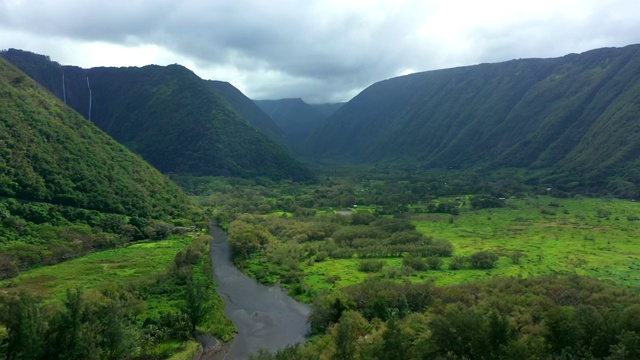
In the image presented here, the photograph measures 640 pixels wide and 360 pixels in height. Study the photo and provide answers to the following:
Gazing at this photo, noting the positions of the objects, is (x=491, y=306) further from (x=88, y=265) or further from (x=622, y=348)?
(x=88, y=265)

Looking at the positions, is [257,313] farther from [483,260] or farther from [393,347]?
[483,260]

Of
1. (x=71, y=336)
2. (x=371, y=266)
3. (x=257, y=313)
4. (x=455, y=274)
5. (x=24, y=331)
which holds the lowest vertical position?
(x=257, y=313)

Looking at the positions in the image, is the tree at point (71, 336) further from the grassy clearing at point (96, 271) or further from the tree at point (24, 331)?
the grassy clearing at point (96, 271)

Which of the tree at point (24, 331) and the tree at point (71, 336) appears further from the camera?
the tree at point (71, 336)

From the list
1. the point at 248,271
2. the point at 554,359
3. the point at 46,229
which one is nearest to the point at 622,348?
the point at 554,359

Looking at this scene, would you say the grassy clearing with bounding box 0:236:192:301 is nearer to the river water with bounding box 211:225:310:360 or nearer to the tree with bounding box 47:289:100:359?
the river water with bounding box 211:225:310:360

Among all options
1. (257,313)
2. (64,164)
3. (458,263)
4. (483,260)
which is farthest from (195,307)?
(64,164)

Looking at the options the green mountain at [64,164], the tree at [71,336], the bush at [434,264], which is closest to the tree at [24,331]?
the tree at [71,336]
